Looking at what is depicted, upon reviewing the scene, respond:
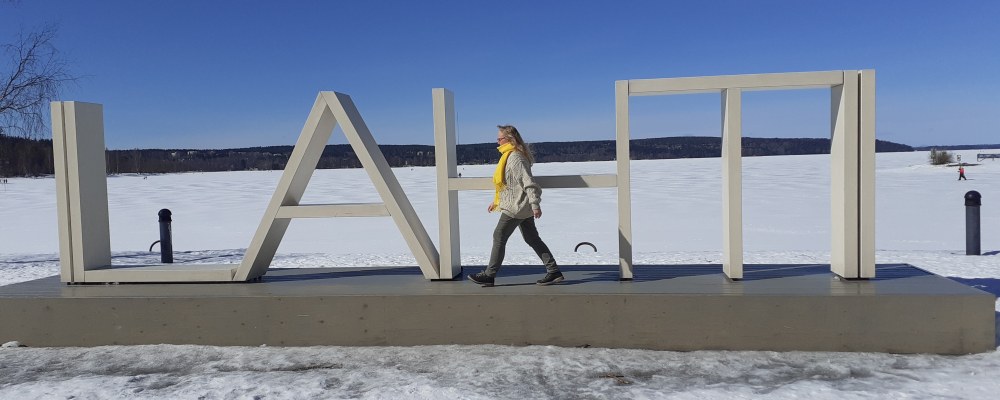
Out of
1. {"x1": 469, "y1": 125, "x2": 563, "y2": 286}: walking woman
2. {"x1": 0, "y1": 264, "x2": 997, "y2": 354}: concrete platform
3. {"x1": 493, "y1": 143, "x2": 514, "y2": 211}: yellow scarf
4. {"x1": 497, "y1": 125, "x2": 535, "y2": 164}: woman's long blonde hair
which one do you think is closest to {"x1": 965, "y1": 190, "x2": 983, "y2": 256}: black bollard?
{"x1": 0, "y1": 264, "x2": 997, "y2": 354}: concrete platform

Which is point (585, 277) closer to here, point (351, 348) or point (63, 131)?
point (351, 348)

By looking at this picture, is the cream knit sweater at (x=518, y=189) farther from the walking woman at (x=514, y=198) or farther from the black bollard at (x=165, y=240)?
the black bollard at (x=165, y=240)

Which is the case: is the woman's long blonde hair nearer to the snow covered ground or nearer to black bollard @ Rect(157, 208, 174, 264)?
the snow covered ground

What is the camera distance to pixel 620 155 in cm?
614

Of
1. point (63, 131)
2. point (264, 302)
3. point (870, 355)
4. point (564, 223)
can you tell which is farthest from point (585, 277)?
point (564, 223)

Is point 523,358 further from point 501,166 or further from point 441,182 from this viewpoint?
point 441,182

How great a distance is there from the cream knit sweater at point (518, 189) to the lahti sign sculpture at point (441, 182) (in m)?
0.34

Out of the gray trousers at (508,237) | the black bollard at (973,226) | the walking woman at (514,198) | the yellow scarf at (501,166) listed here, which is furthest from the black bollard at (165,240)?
the black bollard at (973,226)

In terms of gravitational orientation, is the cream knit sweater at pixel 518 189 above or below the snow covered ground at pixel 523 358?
above

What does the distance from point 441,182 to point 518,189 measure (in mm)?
799

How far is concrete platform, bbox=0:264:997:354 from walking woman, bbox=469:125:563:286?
23 centimetres

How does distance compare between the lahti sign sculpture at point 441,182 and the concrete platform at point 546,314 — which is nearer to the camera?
the concrete platform at point 546,314

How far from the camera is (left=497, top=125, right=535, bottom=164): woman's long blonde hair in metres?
6.05

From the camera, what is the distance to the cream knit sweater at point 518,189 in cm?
586
